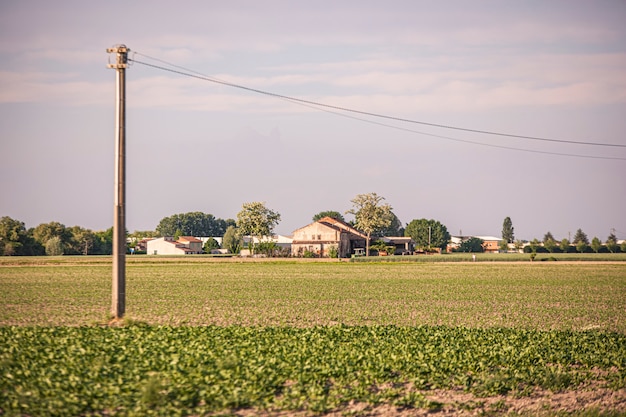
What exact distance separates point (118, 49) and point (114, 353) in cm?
1245

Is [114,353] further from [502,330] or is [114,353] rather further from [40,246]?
[40,246]

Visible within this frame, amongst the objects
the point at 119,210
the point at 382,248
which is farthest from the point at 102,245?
the point at 119,210

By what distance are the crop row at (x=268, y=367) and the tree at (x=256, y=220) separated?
136307 millimetres

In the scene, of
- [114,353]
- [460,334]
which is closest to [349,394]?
[114,353]

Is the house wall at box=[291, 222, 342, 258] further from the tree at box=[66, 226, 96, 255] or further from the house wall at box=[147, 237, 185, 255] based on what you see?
the house wall at box=[147, 237, 185, 255]

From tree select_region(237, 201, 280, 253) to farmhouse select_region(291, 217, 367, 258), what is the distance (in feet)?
39.7

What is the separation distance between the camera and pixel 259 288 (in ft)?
163

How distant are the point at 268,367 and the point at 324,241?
5049 inches

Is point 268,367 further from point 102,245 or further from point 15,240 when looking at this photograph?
point 102,245

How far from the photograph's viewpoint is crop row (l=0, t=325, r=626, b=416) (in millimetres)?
14695

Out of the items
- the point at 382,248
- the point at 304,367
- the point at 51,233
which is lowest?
the point at 304,367

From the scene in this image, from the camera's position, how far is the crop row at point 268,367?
14695mm

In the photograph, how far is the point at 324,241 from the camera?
477 ft

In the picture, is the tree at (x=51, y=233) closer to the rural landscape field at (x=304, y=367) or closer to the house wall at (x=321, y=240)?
the house wall at (x=321, y=240)
